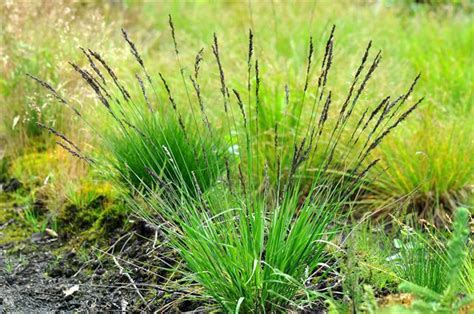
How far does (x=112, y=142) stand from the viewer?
3.52m

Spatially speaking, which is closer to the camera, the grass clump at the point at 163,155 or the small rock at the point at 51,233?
the grass clump at the point at 163,155

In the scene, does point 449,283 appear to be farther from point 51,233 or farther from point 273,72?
point 273,72

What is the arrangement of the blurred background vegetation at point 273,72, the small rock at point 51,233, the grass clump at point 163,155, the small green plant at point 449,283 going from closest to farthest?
the small green plant at point 449,283 → the grass clump at point 163,155 → the small rock at point 51,233 → the blurred background vegetation at point 273,72

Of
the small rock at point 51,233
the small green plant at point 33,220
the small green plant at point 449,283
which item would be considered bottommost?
the small rock at point 51,233

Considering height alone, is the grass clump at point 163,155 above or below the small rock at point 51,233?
above

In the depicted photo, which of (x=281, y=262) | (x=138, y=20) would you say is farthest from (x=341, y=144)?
(x=138, y=20)

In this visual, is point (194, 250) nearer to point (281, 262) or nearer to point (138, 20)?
point (281, 262)

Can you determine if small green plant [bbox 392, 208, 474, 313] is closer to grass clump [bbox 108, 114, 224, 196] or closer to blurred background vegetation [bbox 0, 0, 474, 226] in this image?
blurred background vegetation [bbox 0, 0, 474, 226]

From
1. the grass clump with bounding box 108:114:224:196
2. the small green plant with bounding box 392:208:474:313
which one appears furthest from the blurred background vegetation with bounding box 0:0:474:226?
the grass clump with bounding box 108:114:224:196

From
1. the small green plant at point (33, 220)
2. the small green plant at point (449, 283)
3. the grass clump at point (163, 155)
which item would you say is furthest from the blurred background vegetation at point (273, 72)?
the grass clump at point (163, 155)

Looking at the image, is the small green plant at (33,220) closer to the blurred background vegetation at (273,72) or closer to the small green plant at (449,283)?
the blurred background vegetation at (273,72)

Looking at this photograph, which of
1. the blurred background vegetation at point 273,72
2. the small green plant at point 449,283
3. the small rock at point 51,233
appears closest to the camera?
the small green plant at point 449,283

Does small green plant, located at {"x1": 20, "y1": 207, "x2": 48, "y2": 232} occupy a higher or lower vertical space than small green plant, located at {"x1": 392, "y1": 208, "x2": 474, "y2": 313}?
lower

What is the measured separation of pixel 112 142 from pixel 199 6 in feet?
15.1
